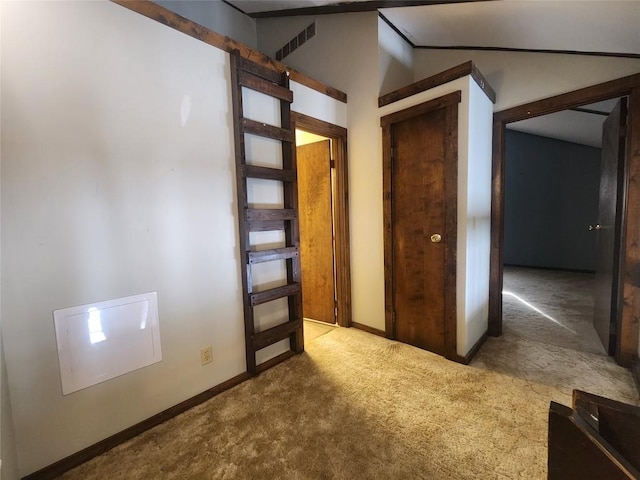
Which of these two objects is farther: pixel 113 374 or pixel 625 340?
pixel 625 340

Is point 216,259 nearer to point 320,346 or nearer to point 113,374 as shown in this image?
point 113,374

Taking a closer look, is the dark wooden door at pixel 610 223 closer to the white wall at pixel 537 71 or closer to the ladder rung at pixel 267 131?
the white wall at pixel 537 71

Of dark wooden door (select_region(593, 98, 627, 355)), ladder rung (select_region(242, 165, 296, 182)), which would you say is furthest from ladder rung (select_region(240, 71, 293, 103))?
dark wooden door (select_region(593, 98, 627, 355))

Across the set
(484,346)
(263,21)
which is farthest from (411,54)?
(484,346)

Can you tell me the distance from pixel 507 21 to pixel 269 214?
232 cm

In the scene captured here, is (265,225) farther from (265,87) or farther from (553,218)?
(553,218)

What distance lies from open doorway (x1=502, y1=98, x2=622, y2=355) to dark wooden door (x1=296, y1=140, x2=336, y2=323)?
76.2 inches

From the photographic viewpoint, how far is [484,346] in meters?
2.55

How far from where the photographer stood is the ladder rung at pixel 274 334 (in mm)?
2178

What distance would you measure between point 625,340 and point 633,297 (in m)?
0.34

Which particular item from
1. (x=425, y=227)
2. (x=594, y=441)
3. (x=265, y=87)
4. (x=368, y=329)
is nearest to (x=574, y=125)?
(x=425, y=227)

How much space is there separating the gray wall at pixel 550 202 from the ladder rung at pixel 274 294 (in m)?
5.92

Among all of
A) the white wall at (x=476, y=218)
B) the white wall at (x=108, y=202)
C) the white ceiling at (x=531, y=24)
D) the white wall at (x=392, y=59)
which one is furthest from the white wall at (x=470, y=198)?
the white wall at (x=108, y=202)

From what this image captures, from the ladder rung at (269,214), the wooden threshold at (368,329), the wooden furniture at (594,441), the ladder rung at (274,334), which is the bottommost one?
the wooden threshold at (368,329)
